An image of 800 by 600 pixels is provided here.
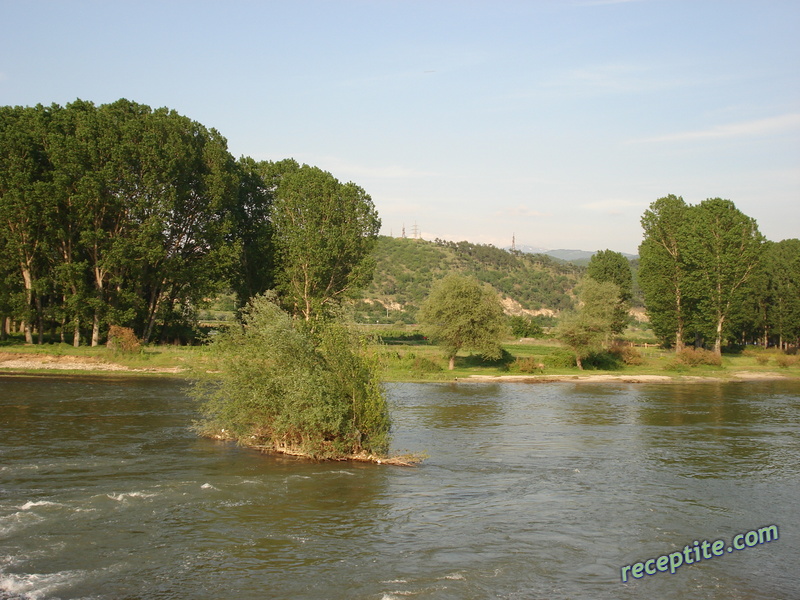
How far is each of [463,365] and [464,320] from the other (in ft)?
19.9

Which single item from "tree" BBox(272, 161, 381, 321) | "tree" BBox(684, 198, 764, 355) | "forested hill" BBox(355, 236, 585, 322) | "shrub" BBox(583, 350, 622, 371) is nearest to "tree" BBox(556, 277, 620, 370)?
"shrub" BBox(583, 350, 622, 371)

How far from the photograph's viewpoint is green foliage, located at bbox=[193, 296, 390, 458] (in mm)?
23109

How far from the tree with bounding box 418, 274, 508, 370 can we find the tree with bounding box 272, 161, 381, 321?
11.5 meters

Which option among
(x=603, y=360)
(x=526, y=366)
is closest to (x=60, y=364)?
(x=526, y=366)

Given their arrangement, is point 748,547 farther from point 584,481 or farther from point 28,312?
point 28,312

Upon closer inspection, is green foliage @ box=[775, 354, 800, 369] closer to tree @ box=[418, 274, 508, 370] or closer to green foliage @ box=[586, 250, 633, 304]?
green foliage @ box=[586, 250, 633, 304]

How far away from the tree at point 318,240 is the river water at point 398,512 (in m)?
33.4

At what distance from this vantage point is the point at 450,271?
496ft

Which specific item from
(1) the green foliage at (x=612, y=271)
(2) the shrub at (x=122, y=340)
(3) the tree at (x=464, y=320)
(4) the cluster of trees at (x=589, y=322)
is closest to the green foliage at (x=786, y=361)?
(4) the cluster of trees at (x=589, y=322)

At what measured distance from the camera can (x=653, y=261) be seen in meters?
78.2

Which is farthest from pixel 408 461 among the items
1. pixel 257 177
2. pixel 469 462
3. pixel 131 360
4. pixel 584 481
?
pixel 257 177

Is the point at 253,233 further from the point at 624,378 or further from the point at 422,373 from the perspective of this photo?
the point at 624,378

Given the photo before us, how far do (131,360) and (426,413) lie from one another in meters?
26.0

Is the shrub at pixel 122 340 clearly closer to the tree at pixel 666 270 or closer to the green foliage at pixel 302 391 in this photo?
the green foliage at pixel 302 391
